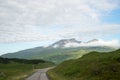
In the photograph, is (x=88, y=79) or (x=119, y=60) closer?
(x=88, y=79)

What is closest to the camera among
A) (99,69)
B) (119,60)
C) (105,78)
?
(105,78)

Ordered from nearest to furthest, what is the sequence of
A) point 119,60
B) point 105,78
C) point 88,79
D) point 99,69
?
point 105,78 → point 88,79 → point 99,69 → point 119,60

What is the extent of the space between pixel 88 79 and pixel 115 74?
6.08m

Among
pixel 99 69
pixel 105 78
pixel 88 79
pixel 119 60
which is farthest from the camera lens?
pixel 119 60

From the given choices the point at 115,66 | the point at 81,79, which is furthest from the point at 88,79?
the point at 115,66

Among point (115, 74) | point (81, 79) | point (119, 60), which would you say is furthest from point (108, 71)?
point (119, 60)

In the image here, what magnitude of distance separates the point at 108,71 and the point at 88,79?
15.8 feet

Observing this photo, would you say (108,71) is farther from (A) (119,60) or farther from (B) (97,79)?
(A) (119,60)

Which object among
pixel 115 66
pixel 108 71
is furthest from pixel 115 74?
pixel 115 66

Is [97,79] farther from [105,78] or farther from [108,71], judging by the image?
[108,71]

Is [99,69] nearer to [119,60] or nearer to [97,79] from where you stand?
[97,79]

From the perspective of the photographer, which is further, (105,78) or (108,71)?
(108,71)

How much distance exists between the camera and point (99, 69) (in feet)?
206

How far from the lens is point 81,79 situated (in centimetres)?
6122
